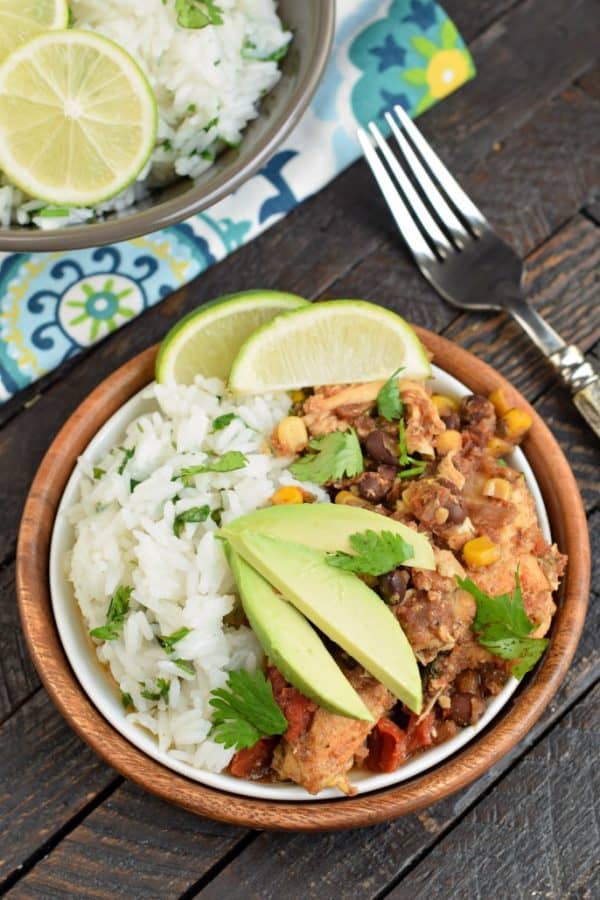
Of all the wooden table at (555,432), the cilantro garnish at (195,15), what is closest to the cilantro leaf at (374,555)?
the wooden table at (555,432)

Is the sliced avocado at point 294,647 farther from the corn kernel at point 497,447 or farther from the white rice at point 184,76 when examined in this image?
the white rice at point 184,76

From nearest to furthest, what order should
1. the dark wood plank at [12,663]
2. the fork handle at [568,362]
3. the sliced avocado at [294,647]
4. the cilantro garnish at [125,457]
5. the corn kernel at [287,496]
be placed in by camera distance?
the sliced avocado at [294,647] < the corn kernel at [287,496] < the cilantro garnish at [125,457] < the dark wood plank at [12,663] < the fork handle at [568,362]

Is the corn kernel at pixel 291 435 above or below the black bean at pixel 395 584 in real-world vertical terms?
above

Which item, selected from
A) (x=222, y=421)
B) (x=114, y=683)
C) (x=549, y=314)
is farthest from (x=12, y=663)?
(x=549, y=314)

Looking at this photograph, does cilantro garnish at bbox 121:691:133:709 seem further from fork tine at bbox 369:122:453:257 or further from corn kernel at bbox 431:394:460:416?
fork tine at bbox 369:122:453:257

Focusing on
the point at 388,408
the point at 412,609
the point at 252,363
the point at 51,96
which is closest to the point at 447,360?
the point at 388,408

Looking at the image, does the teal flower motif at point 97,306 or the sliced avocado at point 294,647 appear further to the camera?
the teal flower motif at point 97,306

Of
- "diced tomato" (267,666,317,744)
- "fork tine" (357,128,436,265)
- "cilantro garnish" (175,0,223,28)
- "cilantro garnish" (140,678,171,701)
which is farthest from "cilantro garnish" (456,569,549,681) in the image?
"cilantro garnish" (175,0,223,28)

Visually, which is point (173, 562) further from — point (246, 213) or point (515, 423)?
point (246, 213)
